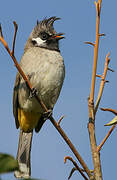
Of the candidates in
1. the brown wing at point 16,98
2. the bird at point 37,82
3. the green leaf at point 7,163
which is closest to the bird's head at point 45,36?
the bird at point 37,82

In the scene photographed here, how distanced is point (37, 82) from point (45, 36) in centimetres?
107

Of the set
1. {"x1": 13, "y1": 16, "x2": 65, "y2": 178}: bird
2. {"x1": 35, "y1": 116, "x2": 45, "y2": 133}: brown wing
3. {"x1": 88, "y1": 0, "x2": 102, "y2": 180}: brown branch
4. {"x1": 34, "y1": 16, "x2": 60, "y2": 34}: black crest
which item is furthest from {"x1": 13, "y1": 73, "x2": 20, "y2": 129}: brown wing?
{"x1": 88, "y1": 0, "x2": 102, "y2": 180}: brown branch

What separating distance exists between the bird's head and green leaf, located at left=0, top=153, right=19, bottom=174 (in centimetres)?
318

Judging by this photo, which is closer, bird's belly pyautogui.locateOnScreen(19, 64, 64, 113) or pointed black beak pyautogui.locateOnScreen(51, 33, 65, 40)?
bird's belly pyautogui.locateOnScreen(19, 64, 64, 113)

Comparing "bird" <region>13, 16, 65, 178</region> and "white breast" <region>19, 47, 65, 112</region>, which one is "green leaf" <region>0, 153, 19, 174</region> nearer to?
"bird" <region>13, 16, 65, 178</region>

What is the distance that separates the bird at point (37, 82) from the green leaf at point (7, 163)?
7.28 feet

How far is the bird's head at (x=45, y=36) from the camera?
3834 mm

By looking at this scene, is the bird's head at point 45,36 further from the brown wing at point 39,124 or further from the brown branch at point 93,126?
the brown branch at point 93,126

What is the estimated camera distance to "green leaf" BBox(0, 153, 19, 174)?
66 centimetres

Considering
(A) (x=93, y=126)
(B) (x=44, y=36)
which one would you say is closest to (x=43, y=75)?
(B) (x=44, y=36)

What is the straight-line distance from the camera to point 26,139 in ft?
12.1

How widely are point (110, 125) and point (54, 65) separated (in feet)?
7.19

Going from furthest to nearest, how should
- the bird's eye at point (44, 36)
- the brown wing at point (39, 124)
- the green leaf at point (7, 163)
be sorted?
the bird's eye at point (44, 36) → the brown wing at point (39, 124) → the green leaf at point (7, 163)

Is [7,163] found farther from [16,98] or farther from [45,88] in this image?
[16,98]
